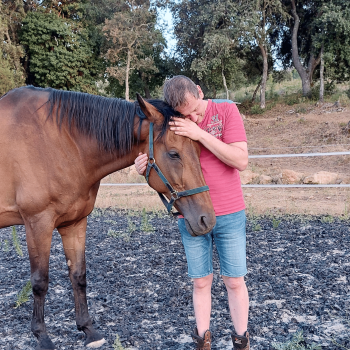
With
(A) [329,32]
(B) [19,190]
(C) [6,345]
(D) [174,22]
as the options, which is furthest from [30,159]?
(D) [174,22]

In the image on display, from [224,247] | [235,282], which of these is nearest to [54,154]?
[224,247]

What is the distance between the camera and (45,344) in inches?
91.7

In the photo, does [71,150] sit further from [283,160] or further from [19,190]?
[283,160]

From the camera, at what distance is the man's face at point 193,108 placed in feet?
6.22

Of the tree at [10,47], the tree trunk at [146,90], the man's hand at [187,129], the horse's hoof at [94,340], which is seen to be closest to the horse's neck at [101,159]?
the man's hand at [187,129]

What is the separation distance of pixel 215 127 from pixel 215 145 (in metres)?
0.19

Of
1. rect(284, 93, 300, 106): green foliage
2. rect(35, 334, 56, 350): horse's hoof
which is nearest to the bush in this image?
rect(284, 93, 300, 106): green foliage

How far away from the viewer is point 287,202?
690 cm

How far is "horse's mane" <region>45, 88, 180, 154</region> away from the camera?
224 centimetres

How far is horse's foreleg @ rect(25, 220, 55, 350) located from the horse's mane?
2.33 feet

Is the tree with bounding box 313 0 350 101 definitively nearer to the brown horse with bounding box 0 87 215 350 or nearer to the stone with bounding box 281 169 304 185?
the stone with bounding box 281 169 304 185

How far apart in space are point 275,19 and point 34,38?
50.3ft

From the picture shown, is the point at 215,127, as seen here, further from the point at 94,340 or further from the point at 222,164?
the point at 94,340

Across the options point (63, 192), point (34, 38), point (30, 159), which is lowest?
point (63, 192)
